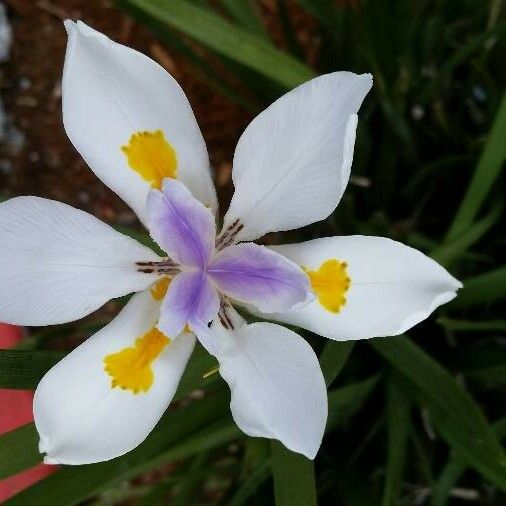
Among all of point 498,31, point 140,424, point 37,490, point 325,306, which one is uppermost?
point 498,31

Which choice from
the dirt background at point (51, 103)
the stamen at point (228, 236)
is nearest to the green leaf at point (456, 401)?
the stamen at point (228, 236)

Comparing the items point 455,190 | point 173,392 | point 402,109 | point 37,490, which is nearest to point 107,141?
point 173,392

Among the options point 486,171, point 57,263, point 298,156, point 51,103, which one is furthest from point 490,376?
point 51,103

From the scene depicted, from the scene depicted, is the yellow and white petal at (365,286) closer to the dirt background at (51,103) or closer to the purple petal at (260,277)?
the purple petal at (260,277)

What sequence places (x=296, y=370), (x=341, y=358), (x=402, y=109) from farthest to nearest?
(x=402, y=109)
(x=341, y=358)
(x=296, y=370)

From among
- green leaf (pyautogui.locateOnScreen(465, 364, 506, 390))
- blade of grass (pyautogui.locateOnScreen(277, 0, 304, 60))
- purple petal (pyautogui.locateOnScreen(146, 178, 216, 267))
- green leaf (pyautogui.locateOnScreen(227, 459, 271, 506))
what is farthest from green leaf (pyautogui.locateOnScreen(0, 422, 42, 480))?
blade of grass (pyautogui.locateOnScreen(277, 0, 304, 60))

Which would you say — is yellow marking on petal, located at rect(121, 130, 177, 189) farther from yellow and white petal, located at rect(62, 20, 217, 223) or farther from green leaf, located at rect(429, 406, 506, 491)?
green leaf, located at rect(429, 406, 506, 491)

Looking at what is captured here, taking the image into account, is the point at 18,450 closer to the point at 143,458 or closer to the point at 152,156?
the point at 143,458

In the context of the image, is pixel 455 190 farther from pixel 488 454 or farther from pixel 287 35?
pixel 488 454
